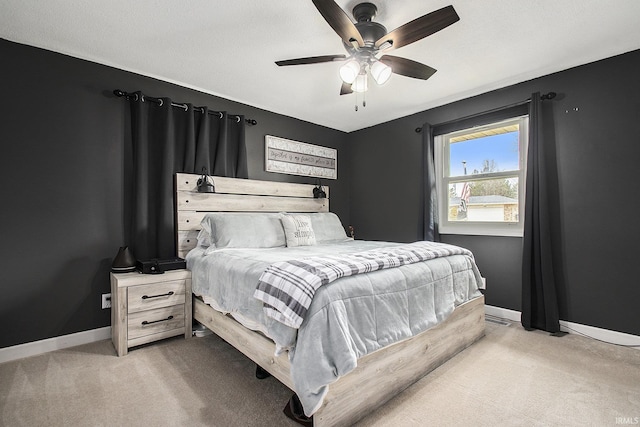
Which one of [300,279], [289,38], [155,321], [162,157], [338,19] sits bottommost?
[155,321]

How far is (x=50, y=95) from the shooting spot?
2488 millimetres

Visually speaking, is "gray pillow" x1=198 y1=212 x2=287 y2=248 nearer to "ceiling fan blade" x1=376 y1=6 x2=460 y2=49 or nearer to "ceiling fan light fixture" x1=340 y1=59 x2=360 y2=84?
"ceiling fan light fixture" x1=340 y1=59 x2=360 y2=84

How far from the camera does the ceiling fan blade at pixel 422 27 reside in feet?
5.40

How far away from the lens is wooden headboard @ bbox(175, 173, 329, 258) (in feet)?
10.1

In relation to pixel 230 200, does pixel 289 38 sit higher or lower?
higher

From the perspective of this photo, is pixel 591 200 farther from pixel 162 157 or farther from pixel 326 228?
pixel 162 157

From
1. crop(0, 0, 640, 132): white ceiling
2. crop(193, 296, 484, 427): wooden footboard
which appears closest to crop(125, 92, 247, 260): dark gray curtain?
crop(0, 0, 640, 132): white ceiling

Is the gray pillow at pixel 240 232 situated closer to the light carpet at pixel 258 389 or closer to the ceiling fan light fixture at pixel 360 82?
the light carpet at pixel 258 389

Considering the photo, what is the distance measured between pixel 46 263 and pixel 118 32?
190cm

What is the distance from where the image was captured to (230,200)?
342cm

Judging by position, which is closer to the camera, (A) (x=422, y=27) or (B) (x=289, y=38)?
(A) (x=422, y=27)

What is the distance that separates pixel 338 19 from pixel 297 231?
80.2 inches

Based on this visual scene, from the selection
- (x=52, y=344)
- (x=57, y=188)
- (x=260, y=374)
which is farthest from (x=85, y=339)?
(x=260, y=374)

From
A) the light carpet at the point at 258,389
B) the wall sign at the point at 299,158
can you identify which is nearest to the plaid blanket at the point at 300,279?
the light carpet at the point at 258,389
